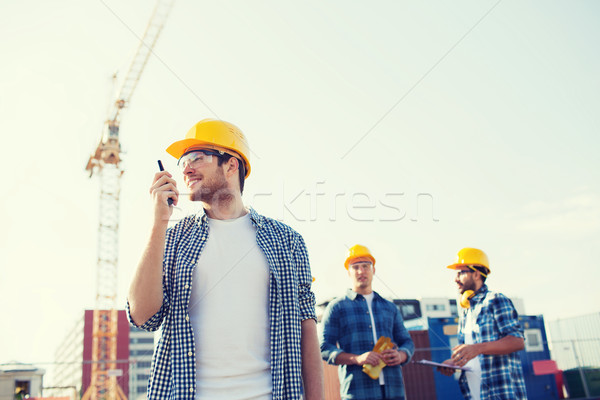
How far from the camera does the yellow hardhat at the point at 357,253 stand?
623 cm

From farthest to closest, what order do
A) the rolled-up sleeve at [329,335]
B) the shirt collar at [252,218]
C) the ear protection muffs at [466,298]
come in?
1. the ear protection muffs at [466,298]
2. the rolled-up sleeve at [329,335]
3. the shirt collar at [252,218]

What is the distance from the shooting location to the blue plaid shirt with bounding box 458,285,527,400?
4773mm

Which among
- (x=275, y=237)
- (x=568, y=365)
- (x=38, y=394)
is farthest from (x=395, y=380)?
(x=568, y=365)

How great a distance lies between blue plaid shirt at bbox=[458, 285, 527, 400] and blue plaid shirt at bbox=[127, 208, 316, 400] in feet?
10.2

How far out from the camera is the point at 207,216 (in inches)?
108

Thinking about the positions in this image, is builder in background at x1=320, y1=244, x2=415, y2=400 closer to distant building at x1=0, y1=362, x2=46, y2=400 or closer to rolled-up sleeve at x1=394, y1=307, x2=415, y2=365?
rolled-up sleeve at x1=394, y1=307, x2=415, y2=365

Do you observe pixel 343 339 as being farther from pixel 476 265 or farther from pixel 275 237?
pixel 275 237

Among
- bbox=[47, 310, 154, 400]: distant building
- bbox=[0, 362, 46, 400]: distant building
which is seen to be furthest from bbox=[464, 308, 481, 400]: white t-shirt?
bbox=[0, 362, 46, 400]: distant building

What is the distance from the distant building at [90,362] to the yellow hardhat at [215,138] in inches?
237

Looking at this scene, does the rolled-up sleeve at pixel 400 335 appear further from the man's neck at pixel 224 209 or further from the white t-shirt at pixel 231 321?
the white t-shirt at pixel 231 321

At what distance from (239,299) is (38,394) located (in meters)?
12.6

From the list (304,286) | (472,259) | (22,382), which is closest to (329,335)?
(472,259)

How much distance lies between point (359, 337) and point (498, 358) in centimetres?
140

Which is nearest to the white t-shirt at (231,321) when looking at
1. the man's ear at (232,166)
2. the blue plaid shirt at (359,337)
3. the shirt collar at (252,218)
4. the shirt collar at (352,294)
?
the shirt collar at (252,218)
